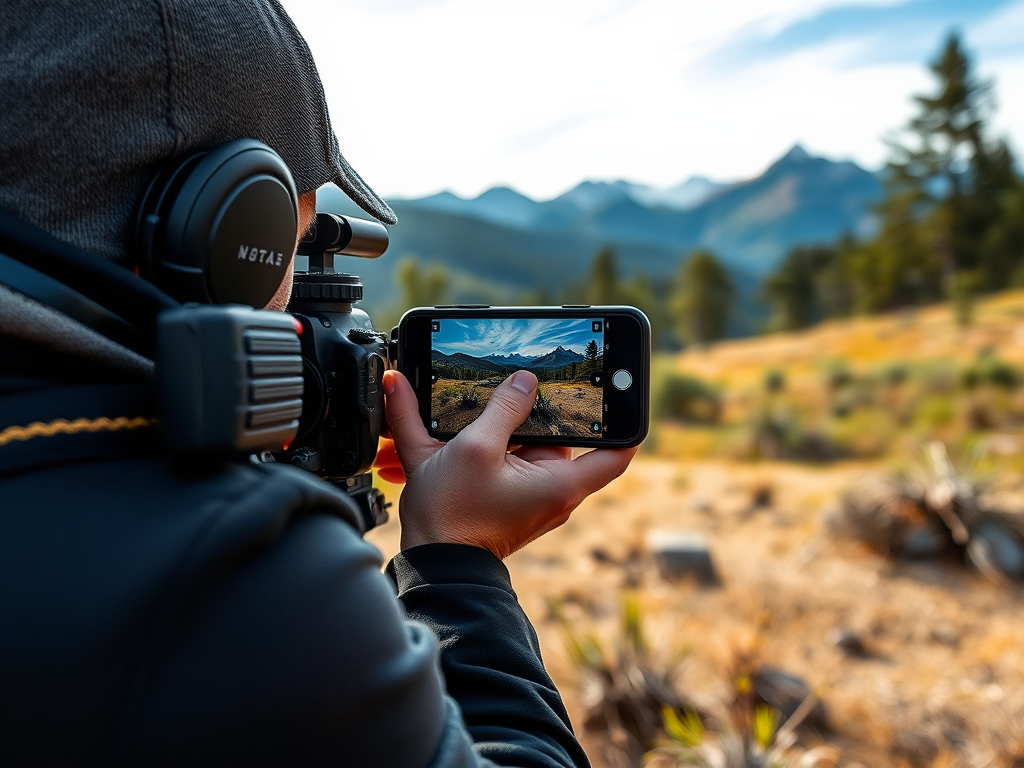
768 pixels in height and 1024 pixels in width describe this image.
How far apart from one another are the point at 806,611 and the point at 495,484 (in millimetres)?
5556

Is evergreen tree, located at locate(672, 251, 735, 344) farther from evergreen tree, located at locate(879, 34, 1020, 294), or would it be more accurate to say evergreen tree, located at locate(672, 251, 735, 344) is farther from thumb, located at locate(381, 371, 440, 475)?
thumb, located at locate(381, 371, 440, 475)

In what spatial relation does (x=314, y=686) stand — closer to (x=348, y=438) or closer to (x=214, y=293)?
(x=214, y=293)

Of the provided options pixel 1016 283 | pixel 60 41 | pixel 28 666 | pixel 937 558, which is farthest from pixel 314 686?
pixel 1016 283

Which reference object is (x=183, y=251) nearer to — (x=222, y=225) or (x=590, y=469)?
(x=222, y=225)

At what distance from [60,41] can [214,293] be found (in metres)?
0.26

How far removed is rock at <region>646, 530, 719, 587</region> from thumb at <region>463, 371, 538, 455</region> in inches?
218

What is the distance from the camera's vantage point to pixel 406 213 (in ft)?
277

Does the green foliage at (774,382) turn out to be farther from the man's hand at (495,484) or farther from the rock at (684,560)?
the man's hand at (495,484)

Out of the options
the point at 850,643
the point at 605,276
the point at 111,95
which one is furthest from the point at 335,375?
the point at 605,276

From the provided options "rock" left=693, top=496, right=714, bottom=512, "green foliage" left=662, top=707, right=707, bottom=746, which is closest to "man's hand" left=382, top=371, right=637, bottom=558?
"green foliage" left=662, top=707, right=707, bottom=746

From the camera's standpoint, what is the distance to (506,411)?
1.25m

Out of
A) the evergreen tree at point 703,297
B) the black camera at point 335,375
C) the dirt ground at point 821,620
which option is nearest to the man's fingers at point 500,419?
the black camera at point 335,375

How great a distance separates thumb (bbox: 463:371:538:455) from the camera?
1180mm

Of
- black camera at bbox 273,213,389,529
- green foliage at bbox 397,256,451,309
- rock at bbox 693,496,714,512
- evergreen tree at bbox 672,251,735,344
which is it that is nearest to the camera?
black camera at bbox 273,213,389,529
